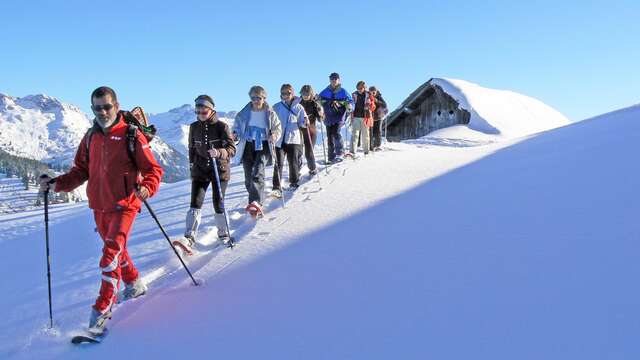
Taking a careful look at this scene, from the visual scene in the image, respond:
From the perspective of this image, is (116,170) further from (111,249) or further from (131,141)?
(111,249)

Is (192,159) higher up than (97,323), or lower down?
higher up

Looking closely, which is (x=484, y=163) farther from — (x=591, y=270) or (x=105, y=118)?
(x=105, y=118)

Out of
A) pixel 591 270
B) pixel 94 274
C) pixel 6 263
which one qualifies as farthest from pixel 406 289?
pixel 6 263

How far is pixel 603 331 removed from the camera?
8.00 feet

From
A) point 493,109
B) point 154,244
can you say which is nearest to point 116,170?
point 154,244

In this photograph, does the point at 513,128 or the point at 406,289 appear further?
the point at 513,128

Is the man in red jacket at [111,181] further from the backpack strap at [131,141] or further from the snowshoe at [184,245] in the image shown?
the snowshoe at [184,245]

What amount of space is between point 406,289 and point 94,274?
148 inches

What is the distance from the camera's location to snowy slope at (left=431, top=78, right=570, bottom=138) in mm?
23391

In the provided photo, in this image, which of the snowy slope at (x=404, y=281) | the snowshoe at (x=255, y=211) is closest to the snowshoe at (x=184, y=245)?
the snowy slope at (x=404, y=281)

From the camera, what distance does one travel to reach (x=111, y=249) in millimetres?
3570

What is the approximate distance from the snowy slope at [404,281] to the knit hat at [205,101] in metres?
1.77

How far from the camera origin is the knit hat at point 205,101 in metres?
5.48

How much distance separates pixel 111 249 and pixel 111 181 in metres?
0.57
